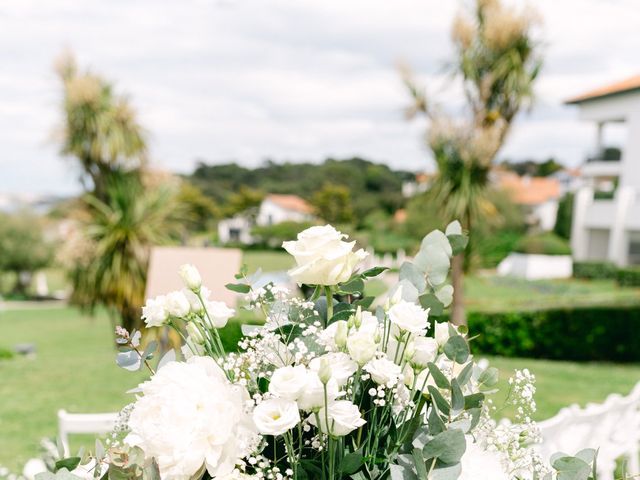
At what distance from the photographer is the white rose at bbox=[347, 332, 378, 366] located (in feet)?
2.63

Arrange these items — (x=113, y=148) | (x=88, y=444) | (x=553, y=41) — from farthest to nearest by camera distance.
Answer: (x=113, y=148)
(x=553, y=41)
(x=88, y=444)

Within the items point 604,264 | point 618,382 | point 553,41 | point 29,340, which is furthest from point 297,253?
point 604,264

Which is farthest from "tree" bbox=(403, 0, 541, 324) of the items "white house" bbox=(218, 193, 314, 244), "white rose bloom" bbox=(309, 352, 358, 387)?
"white house" bbox=(218, 193, 314, 244)

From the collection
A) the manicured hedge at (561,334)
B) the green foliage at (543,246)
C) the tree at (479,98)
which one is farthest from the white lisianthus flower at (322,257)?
the green foliage at (543,246)

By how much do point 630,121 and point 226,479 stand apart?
95.7 ft

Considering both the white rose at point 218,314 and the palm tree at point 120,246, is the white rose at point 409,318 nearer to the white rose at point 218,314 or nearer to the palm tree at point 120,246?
the white rose at point 218,314

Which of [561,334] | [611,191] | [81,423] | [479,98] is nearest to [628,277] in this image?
[611,191]

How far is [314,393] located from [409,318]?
17cm

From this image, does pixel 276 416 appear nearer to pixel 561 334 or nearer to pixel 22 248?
A: pixel 561 334

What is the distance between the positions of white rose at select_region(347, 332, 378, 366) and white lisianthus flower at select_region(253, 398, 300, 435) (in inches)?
4.1

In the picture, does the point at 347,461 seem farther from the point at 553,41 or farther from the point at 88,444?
the point at 553,41

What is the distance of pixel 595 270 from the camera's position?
1005 inches

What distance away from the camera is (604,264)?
25328 millimetres

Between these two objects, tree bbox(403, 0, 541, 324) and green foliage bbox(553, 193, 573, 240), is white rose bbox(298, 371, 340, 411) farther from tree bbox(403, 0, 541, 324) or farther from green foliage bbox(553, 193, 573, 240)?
green foliage bbox(553, 193, 573, 240)
